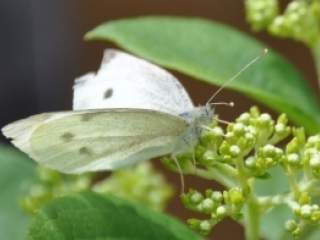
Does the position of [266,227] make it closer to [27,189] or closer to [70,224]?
[27,189]

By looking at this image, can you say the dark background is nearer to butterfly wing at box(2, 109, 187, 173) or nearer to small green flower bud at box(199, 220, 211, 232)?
butterfly wing at box(2, 109, 187, 173)

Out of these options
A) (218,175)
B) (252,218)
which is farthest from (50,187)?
(252,218)

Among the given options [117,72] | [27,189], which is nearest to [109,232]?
[117,72]

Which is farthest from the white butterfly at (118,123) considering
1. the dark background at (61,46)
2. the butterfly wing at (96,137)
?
the dark background at (61,46)

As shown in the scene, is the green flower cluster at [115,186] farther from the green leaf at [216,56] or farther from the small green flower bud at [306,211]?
the small green flower bud at [306,211]

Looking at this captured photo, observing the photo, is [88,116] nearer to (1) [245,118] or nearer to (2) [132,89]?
(2) [132,89]

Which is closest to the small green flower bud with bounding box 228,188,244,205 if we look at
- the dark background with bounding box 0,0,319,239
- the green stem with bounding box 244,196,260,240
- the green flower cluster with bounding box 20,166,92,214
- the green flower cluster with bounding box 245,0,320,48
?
the green stem with bounding box 244,196,260,240
